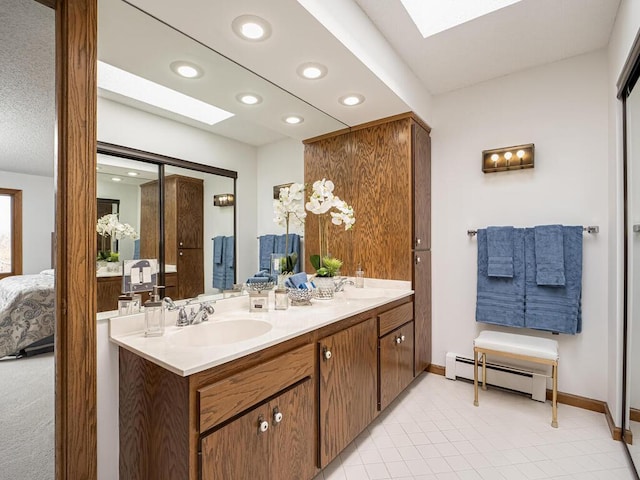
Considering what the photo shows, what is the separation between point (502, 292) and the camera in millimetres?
2439

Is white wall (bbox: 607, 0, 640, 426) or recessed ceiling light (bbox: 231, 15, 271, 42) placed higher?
recessed ceiling light (bbox: 231, 15, 271, 42)

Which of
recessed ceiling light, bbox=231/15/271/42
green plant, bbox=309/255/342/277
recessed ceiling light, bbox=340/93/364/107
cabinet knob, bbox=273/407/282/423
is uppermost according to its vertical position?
recessed ceiling light, bbox=231/15/271/42

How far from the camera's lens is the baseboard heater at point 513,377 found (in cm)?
233

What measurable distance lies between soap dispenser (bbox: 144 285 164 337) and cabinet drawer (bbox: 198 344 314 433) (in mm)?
452

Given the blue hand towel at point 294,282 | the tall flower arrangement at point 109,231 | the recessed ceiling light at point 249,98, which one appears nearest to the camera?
the tall flower arrangement at point 109,231

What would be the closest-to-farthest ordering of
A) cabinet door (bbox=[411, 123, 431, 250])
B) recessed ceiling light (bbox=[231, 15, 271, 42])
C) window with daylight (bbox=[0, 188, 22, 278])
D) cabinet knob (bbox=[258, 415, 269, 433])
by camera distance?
window with daylight (bbox=[0, 188, 22, 278]) → cabinet knob (bbox=[258, 415, 269, 433]) → recessed ceiling light (bbox=[231, 15, 271, 42]) → cabinet door (bbox=[411, 123, 431, 250])

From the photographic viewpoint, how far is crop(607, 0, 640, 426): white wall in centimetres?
183

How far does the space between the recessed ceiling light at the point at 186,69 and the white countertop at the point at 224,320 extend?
4.07ft

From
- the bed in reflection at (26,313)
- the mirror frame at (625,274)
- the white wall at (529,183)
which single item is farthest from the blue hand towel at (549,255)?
the bed in reflection at (26,313)

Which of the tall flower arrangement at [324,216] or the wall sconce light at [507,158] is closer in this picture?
the tall flower arrangement at [324,216]

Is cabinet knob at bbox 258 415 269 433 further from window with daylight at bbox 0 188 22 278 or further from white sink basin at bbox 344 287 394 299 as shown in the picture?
white sink basin at bbox 344 287 394 299

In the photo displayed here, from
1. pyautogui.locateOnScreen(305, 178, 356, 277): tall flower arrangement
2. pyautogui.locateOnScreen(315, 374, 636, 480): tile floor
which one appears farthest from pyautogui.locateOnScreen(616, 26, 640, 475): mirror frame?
pyautogui.locateOnScreen(305, 178, 356, 277): tall flower arrangement

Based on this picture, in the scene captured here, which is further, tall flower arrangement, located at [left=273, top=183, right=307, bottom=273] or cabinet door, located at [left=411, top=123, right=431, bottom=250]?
cabinet door, located at [left=411, top=123, right=431, bottom=250]

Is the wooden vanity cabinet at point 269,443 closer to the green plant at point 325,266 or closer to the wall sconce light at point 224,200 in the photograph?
the green plant at point 325,266
